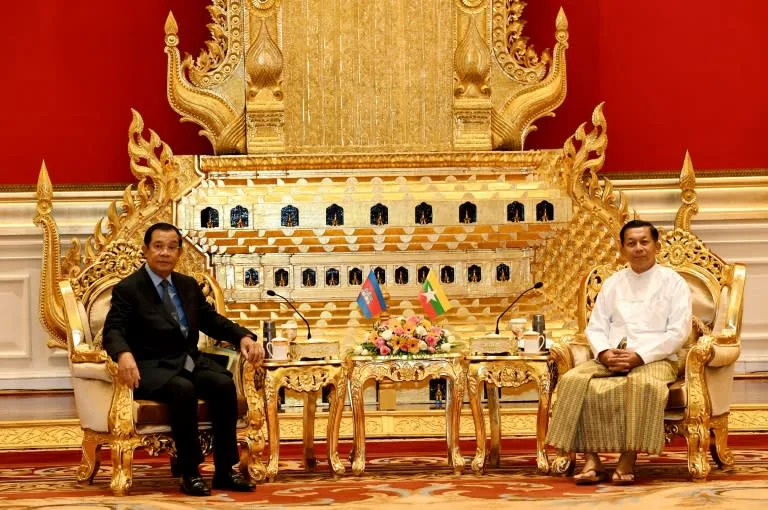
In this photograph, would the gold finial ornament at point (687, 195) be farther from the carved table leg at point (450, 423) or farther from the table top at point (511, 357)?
the carved table leg at point (450, 423)

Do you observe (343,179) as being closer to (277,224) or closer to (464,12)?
(277,224)

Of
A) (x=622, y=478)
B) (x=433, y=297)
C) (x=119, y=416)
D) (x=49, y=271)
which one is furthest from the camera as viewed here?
(x=49, y=271)

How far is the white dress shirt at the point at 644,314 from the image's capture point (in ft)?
18.2

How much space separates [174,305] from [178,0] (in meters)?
2.34

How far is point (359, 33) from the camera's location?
7.02 metres

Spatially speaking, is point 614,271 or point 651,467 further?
point 614,271

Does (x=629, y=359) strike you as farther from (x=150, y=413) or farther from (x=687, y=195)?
(x=150, y=413)

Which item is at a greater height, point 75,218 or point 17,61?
point 17,61

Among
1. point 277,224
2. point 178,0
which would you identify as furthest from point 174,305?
point 178,0

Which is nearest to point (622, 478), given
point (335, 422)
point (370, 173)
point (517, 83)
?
point (335, 422)

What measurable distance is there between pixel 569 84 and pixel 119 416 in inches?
135

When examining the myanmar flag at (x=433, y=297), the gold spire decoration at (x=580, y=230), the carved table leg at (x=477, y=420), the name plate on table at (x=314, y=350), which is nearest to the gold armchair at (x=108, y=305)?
the name plate on table at (x=314, y=350)

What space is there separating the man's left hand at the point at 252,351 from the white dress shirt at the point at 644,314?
1.48 m

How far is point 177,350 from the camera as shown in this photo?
554 centimetres
